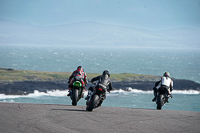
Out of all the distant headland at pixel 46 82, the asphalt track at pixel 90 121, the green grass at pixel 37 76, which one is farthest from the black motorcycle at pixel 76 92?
the green grass at pixel 37 76

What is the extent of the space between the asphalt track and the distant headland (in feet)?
166

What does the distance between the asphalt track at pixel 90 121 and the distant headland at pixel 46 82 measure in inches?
1990

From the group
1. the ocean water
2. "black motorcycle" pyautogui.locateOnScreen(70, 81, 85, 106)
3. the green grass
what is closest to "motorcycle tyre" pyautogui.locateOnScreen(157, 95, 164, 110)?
"black motorcycle" pyautogui.locateOnScreen(70, 81, 85, 106)

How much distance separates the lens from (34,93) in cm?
6394

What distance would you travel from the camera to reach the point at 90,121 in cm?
1116

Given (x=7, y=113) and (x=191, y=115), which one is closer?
(x=7, y=113)

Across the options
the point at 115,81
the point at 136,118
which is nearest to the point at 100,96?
the point at 136,118

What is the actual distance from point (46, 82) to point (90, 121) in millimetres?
61515

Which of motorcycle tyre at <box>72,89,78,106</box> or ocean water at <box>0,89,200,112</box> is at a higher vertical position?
motorcycle tyre at <box>72,89,78,106</box>

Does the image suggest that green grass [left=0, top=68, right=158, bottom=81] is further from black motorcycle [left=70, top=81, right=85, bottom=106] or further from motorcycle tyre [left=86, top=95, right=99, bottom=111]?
motorcycle tyre [left=86, top=95, right=99, bottom=111]

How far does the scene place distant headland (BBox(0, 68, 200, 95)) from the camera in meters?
65.4

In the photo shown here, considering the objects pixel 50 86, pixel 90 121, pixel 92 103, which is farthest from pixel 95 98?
pixel 50 86

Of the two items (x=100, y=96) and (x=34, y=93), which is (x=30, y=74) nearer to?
(x=34, y=93)

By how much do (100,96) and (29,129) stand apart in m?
4.65
